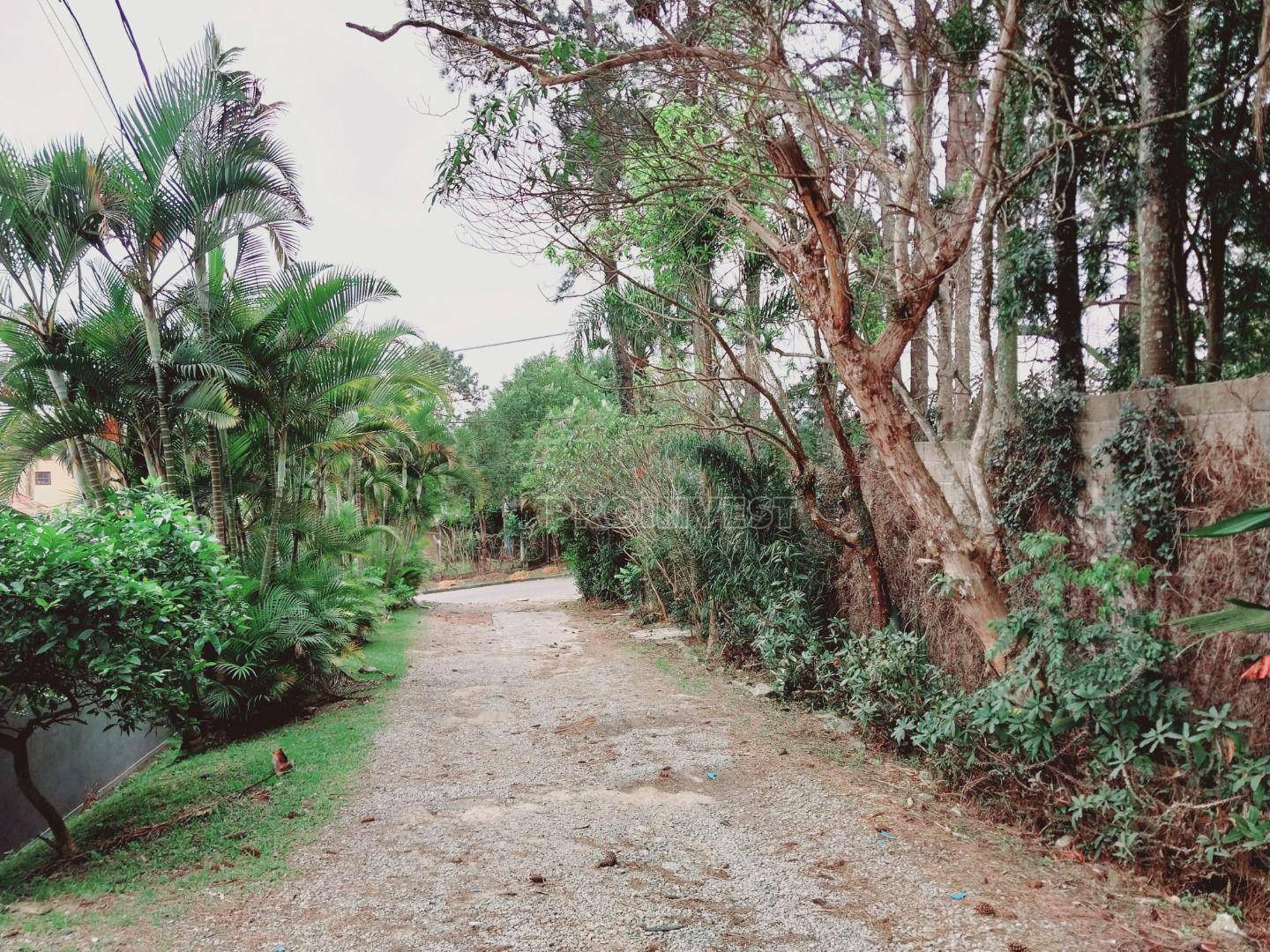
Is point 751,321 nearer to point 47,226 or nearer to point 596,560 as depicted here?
point 47,226

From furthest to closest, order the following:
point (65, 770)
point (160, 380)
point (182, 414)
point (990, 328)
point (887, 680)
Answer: point (182, 414) < point (160, 380) < point (887, 680) < point (65, 770) < point (990, 328)

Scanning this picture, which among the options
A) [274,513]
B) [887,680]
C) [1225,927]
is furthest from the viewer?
[274,513]

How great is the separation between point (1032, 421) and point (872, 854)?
282 cm

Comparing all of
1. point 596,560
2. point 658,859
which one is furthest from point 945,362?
point 596,560

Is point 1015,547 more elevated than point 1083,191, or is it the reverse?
point 1083,191

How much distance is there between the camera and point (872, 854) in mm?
3969

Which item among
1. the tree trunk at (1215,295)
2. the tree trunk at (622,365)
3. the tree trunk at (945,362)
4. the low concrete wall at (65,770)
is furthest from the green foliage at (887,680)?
the tree trunk at (622,365)

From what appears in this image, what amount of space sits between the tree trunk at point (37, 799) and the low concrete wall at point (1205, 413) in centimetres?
609

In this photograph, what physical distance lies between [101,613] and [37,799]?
3.75ft

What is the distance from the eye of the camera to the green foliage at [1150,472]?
13.3 ft

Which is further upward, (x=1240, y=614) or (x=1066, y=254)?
(x=1066, y=254)

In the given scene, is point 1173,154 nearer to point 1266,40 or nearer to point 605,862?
point 1266,40

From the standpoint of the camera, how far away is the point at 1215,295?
19.8 ft

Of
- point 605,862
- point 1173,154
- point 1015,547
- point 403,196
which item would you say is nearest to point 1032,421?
point 1015,547
